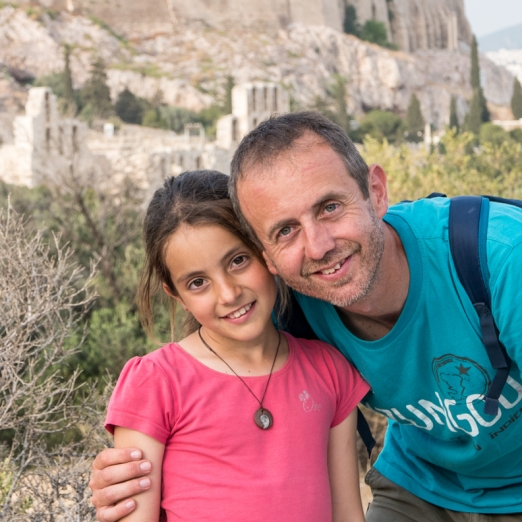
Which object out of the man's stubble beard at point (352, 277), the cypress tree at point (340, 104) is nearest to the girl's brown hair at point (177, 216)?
the man's stubble beard at point (352, 277)

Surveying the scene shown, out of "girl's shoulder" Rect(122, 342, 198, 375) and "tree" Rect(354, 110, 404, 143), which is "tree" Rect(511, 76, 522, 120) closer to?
"tree" Rect(354, 110, 404, 143)

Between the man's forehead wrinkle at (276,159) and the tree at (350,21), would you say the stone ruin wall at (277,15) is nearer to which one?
the tree at (350,21)

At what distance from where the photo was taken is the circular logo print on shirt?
141 cm

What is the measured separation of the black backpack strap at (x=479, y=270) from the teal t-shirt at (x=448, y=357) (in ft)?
0.05

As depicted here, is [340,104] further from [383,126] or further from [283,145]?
[283,145]

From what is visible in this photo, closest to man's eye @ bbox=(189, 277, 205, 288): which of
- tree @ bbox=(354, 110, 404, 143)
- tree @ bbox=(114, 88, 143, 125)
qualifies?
tree @ bbox=(114, 88, 143, 125)

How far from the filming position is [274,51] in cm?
4678

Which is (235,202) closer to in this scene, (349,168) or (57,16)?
(349,168)

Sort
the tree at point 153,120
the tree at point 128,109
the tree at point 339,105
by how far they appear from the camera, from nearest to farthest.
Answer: the tree at point 153,120 → the tree at point 128,109 → the tree at point 339,105

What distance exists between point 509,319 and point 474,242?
0.15m

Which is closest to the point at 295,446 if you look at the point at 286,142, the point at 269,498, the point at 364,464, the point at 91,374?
the point at 269,498

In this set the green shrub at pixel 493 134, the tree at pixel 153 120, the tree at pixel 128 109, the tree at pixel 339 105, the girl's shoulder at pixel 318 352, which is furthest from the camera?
the tree at pixel 339 105

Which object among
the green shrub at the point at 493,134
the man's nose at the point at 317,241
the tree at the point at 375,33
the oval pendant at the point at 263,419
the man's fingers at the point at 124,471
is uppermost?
the tree at the point at 375,33

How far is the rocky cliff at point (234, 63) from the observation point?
39.6 metres
